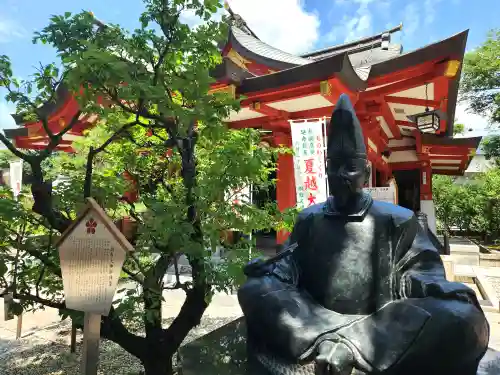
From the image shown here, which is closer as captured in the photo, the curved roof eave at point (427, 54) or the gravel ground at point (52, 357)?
the gravel ground at point (52, 357)

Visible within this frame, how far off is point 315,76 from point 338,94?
55 cm

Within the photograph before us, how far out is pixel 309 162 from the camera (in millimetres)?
5941

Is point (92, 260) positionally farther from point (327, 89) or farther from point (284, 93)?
point (284, 93)

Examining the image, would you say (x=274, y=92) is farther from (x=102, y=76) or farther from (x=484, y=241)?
(x=484, y=241)

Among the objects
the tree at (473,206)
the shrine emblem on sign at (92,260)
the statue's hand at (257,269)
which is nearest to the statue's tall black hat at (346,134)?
the statue's hand at (257,269)

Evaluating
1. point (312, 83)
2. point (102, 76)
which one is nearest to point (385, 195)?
point (312, 83)

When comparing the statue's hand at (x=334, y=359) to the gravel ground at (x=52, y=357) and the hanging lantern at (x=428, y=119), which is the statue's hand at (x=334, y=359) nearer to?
the gravel ground at (x=52, y=357)

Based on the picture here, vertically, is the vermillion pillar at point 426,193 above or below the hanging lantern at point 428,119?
below

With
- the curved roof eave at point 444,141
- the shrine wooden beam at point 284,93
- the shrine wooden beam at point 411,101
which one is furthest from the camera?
the curved roof eave at point 444,141

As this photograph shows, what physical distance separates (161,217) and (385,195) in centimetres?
477

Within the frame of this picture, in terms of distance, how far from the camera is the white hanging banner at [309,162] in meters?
5.79

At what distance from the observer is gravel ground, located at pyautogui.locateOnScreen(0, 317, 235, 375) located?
3859mm

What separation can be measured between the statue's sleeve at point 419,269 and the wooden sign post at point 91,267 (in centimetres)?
166

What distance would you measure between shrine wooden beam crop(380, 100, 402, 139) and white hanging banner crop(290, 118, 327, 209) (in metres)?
1.81
